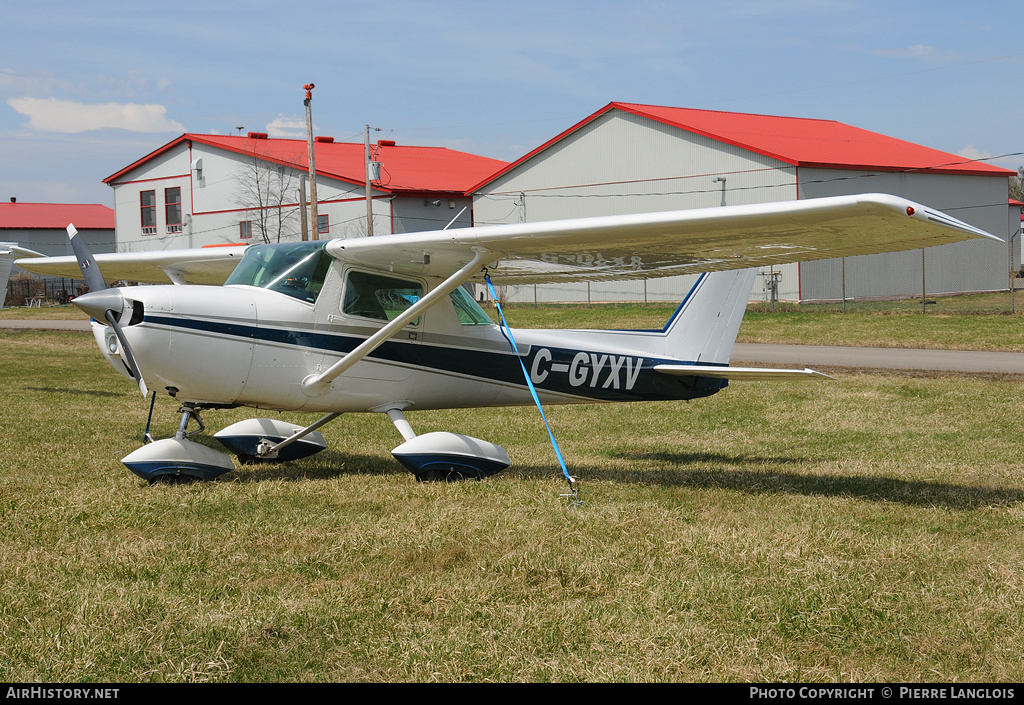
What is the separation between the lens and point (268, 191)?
144 feet

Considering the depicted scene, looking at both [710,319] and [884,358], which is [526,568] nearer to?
[710,319]

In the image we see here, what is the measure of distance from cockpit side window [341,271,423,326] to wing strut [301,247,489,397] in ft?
1.13

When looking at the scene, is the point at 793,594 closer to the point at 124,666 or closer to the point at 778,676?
the point at 778,676

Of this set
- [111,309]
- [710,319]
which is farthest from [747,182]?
[111,309]

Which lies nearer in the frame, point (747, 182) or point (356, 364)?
point (356, 364)

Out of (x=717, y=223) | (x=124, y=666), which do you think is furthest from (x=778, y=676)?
(x=717, y=223)

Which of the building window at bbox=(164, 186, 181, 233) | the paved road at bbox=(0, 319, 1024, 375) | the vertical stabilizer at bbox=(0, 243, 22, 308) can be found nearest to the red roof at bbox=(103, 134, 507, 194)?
the building window at bbox=(164, 186, 181, 233)

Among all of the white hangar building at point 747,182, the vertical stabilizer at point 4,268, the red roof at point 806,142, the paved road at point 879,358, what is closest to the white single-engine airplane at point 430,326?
the vertical stabilizer at point 4,268

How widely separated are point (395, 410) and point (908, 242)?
14.4 feet

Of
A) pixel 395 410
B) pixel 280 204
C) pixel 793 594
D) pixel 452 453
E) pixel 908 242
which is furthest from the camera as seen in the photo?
pixel 280 204

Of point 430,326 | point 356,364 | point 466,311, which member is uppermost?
point 466,311

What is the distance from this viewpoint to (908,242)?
20.2 feet

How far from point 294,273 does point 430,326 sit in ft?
4.25

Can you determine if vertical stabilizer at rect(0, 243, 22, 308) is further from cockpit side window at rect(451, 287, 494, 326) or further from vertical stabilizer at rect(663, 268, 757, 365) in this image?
vertical stabilizer at rect(663, 268, 757, 365)
